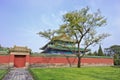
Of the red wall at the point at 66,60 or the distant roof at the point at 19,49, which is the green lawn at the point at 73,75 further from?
the red wall at the point at 66,60

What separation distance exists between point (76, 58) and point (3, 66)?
1345 cm

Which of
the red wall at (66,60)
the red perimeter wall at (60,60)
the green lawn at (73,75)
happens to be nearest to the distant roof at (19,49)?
the red perimeter wall at (60,60)

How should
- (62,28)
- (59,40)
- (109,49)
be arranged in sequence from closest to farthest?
(62,28) → (59,40) → (109,49)

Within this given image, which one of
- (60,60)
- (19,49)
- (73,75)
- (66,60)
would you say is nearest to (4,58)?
(19,49)

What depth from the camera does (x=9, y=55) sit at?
2992 cm

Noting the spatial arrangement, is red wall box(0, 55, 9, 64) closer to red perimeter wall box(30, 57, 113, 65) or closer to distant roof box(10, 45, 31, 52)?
distant roof box(10, 45, 31, 52)

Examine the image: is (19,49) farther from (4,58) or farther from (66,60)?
(66,60)

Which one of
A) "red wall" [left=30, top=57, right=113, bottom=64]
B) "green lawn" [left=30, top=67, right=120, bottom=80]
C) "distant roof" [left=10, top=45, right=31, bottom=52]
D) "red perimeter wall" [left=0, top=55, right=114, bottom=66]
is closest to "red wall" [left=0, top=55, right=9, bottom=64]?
"red perimeter wall" [left=0, top=55, right=114, bottom=66]

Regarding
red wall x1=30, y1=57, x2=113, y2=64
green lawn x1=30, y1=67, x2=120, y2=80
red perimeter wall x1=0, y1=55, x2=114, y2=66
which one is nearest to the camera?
green lawn x1=30, y1=67, x2=120, y2=80

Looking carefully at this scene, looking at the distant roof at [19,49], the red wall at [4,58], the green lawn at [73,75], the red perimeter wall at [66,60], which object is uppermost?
the distant roof at [19,49]

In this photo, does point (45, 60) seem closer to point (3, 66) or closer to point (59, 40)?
point (59, 40)

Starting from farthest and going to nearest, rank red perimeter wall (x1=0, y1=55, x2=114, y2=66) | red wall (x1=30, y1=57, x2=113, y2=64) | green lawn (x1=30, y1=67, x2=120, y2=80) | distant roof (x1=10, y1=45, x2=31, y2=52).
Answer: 1. red wall (x1=30, y1=57, x2=113, y2=64)
2. red perimeter wall (x1=0, y1=55, x2=114, y2=66)
3. distant roof (x1=10, y1=45, x2=31, y2=52)
4. green lawn (x1=30, y1=67, x2=120, y2=80)

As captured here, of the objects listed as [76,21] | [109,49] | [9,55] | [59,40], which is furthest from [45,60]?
[109,49]

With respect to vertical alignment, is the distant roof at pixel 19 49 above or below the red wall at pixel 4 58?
above
